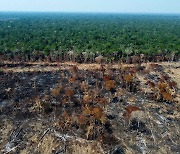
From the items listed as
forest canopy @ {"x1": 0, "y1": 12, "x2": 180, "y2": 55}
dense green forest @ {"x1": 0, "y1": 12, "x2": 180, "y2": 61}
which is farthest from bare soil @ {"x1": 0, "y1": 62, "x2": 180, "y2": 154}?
forest canopy @ {"x1": 0, "y1": 12, "x2": 180, "y2": 55}

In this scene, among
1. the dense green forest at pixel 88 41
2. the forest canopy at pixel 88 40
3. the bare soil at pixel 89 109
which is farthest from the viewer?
the forest canopy at pixel 88 40

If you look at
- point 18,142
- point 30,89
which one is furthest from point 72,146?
point 30,89

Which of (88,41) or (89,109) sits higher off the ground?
(89,109)

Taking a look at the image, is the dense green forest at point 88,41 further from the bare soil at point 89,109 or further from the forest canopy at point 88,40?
the bare soil at point 89,109

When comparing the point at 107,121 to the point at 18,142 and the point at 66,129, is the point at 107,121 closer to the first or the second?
the point at 66,129

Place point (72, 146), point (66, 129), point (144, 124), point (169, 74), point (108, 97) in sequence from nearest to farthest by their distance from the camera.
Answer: point (72, 146) < point (66, 129) < point (144, 124) < point (108, 97) < point (169, 74)

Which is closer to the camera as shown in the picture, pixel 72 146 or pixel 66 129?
pixel 72 146

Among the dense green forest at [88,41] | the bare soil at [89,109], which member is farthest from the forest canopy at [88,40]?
the bare soil at [89,109]

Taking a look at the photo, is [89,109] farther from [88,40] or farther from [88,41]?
[88,40]

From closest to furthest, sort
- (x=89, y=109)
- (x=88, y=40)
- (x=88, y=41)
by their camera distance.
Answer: (x=89, y=109) < (x=88, y=41) < (x=88, y=40)

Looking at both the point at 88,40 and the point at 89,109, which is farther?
the point at 88,40

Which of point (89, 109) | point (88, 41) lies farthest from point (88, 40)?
point (89, 109)
